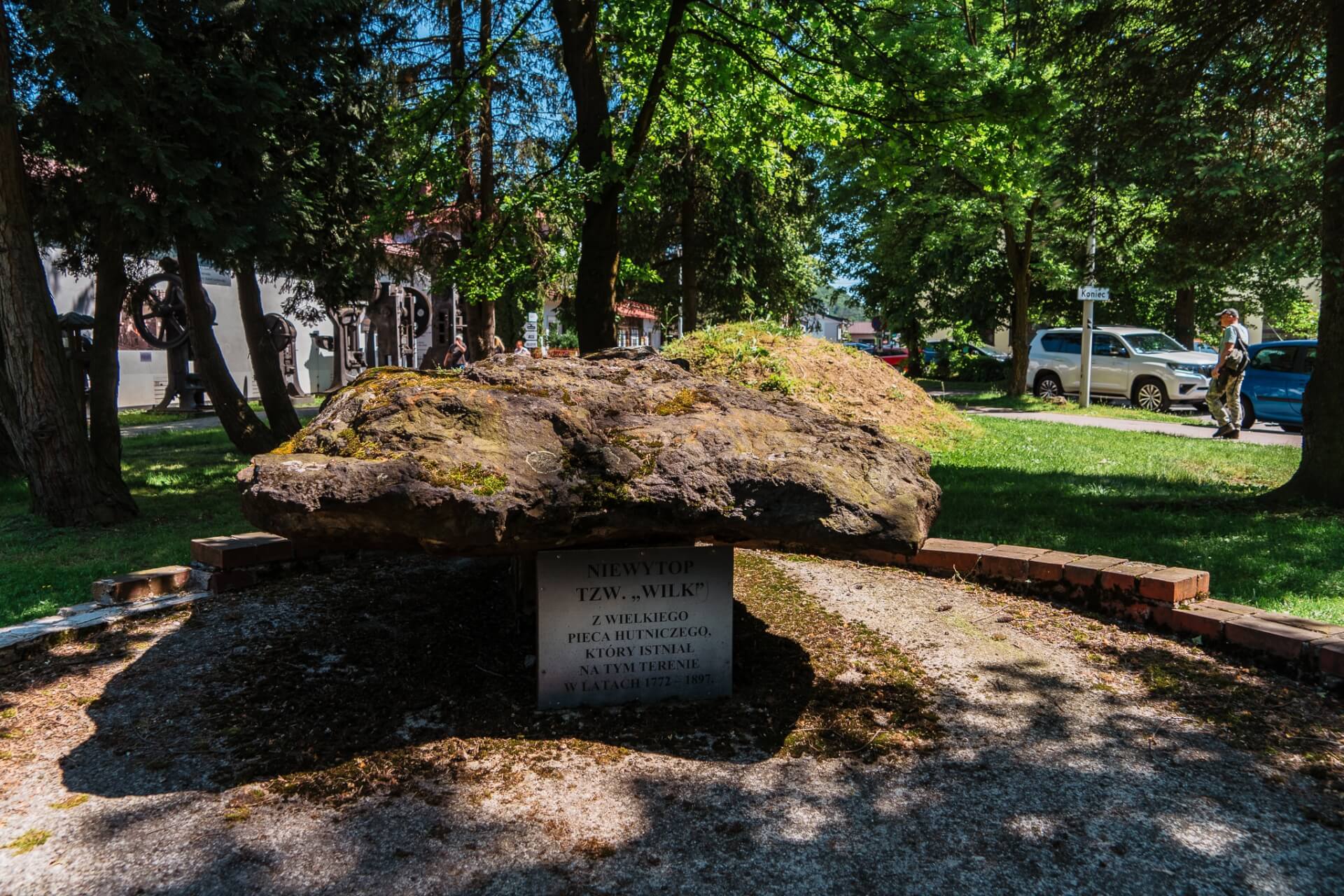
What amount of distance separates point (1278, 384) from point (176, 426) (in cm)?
1899

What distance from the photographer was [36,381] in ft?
23.8

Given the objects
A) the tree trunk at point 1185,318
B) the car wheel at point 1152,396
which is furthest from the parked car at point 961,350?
the tree trunk at point 1185,318

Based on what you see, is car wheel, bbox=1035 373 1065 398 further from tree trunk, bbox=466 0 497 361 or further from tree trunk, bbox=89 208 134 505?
tree trunk, bbox=89 208 134 505

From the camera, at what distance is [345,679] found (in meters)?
3.77

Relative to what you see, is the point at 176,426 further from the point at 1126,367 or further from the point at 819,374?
the point at 1126,367

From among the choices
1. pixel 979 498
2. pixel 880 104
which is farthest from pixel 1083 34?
pixel 979 498

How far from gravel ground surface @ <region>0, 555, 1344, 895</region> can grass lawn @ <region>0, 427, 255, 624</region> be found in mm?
1805

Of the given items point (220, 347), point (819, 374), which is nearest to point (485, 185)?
point (819, 374)

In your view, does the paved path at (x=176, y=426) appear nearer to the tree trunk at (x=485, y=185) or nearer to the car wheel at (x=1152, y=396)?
the tree trunk at (x=485, y=185)

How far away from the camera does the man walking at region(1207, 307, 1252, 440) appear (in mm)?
12508

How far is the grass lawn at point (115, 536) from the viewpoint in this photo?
18.6 feet

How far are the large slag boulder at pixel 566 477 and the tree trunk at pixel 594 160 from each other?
15.5 feet

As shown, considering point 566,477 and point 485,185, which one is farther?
point 485,185

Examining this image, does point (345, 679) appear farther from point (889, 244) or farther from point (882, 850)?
point (889, 244)
